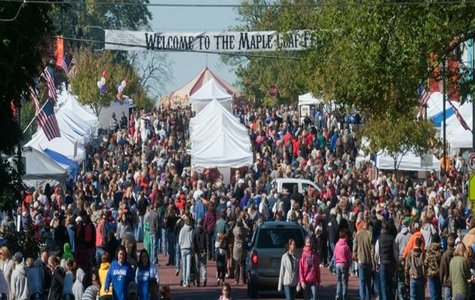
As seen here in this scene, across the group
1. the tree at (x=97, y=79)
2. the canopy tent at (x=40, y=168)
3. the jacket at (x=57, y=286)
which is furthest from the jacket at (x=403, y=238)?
the tree at (x=97, y=79)

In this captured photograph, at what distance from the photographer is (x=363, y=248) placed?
3152cm

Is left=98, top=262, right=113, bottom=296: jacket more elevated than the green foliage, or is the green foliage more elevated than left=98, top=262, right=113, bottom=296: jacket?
the green foliage

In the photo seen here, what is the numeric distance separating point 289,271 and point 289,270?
0.9 inches

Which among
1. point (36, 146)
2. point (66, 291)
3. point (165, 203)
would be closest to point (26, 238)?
point (66, 291)

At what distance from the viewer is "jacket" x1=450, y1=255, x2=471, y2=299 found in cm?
2730

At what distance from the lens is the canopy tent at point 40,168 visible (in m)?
45.1

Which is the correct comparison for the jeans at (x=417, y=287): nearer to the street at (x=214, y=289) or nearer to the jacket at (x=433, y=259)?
the jacket at (x=433, y=259)

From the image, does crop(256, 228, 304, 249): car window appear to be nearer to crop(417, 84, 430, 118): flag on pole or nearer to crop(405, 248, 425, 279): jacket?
crop(405, 248, 425, 279): jacket

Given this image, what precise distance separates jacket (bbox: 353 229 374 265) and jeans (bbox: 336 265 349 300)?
1.06 ft

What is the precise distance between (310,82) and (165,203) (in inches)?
182

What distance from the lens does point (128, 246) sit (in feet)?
99.3

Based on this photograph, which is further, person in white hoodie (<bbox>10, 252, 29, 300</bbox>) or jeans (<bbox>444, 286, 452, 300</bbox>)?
jeans (<bbox>444, 286, 452, 300</bbox>)

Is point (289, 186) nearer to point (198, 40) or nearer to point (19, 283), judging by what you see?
point (198, 40)

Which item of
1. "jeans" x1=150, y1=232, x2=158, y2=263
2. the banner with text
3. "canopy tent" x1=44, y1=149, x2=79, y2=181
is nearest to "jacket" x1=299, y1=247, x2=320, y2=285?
"jeans" x1=150, y1=232, x2=158, y2=263
